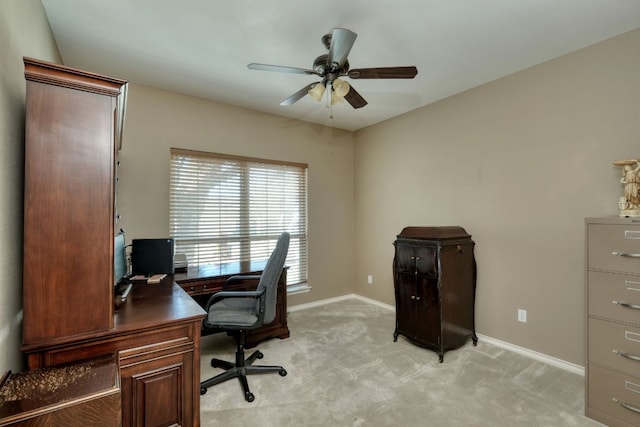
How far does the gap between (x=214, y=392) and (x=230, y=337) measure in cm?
99

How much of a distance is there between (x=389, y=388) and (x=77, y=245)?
7.26 ft

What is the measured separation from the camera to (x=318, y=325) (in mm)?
3523

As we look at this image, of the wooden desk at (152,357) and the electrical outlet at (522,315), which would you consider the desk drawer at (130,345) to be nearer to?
the wooden desk at (152,357)

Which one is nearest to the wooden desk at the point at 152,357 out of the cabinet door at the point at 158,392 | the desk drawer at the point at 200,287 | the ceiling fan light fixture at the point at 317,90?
the cabinet door at the point at 158,392

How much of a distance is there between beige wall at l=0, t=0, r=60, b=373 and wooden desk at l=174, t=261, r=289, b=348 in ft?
4.23

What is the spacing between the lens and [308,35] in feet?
7.30

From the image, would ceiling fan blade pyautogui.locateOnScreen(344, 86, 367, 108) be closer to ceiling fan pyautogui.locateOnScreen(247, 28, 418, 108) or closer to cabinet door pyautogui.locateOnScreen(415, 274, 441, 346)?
ceiling fan pyautogui.locateOnScreen(247, 28, 418, 108)

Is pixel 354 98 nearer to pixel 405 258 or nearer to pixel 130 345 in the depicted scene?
pixel 405 258

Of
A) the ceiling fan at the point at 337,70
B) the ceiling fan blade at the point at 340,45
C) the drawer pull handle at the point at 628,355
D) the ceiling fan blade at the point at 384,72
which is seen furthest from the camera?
the ceiling fan blade at the point at 384,72

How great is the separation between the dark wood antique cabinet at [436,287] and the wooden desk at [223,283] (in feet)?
4.01

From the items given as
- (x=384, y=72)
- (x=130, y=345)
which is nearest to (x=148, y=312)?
(x=130, y=345)

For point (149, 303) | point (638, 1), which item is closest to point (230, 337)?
point (149, 303)

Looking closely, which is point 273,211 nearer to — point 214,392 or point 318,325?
point 318,325

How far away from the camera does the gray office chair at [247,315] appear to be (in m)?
2.20
